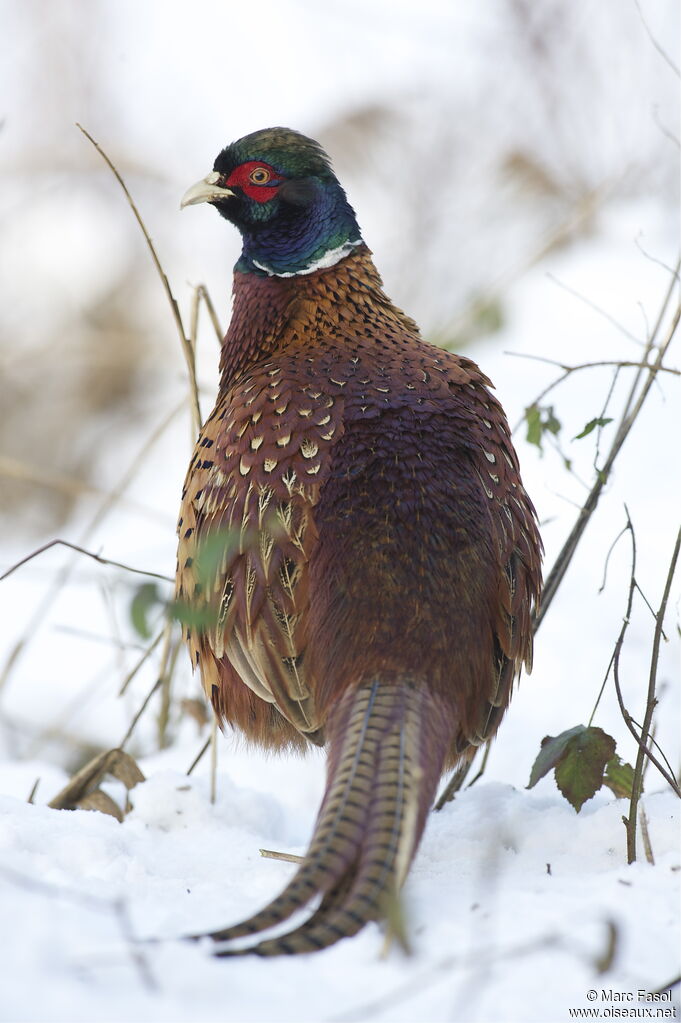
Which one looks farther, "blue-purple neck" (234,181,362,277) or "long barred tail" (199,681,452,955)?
"blue-purple neck" (234,181,362,277)

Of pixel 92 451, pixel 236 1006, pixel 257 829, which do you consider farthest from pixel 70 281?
pixel 236 1006

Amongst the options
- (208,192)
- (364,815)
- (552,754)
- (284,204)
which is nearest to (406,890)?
(364,815)

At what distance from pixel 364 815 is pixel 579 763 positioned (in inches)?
30.4

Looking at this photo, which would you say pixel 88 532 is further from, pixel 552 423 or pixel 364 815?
pixel 364 815

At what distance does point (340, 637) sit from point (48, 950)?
92 centimetres

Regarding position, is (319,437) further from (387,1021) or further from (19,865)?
(387,1021)

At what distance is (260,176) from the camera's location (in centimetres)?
315

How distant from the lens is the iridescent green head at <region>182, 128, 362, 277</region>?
3113mm

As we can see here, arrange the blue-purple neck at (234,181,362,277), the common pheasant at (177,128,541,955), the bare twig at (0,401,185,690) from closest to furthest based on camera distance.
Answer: the common pheasant at (177,128,541,955)
the blue-purple neck at (234,181,362,277)
the bare twig at (0,401,185,690)

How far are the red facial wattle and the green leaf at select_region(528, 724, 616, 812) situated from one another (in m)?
1.69

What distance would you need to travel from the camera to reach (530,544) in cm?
266

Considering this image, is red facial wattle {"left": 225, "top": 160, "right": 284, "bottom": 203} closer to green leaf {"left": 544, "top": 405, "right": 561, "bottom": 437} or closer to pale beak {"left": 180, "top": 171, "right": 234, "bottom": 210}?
pale beak {"left": 180, "top": 171, "right": 234, "bottom": 210}

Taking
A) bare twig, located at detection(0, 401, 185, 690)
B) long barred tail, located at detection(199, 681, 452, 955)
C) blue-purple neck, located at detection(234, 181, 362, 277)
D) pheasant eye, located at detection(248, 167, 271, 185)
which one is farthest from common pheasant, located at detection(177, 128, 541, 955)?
bare twig, located at detection(0, 401, 185, 690)

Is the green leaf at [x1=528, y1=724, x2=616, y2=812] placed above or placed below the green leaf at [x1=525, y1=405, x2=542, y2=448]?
below
